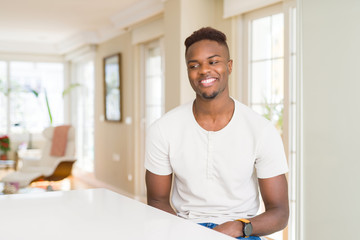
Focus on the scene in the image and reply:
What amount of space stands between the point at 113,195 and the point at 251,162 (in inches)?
21.0

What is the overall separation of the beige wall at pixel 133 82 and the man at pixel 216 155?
2.47 metres

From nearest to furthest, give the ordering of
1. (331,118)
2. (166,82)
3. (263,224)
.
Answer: (263,224)
(331,118)
(166,82)

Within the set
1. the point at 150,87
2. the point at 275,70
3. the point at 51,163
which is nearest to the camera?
the point at 275,70

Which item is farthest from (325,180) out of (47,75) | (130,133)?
(47,75)

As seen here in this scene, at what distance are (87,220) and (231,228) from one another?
21.4 inches

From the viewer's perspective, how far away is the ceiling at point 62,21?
5277 mm

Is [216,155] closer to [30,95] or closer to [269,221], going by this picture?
[269,221]

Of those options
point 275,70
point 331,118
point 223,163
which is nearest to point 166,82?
point 275,70

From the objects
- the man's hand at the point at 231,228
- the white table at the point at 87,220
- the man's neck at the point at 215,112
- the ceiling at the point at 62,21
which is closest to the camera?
the white table at the point at 87,220

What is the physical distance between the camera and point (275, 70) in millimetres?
3684

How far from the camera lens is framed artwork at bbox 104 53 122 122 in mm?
6450

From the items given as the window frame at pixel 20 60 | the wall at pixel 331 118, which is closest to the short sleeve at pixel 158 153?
the wall at pixel 331 118

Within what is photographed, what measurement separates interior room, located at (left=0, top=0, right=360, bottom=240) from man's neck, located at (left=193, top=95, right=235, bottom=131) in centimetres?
80

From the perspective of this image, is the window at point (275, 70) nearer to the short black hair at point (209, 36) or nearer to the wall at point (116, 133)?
the short black hair at point (209, 36)
